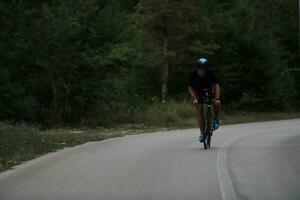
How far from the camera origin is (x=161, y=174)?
12.5 m

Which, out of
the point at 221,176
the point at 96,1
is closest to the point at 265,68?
the point at 96,1

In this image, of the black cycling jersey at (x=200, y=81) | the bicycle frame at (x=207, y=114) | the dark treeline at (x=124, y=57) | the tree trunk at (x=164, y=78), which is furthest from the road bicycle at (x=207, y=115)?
the tree trunk at (x=164, y=78)

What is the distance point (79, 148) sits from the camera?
1820 cm

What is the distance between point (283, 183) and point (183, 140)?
32.3 ft

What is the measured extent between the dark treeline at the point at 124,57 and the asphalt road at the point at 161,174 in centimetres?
1816

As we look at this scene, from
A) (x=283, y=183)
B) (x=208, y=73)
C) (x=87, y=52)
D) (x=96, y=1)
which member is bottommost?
(x=283, y=183)

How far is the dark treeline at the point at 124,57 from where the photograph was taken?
36188mm

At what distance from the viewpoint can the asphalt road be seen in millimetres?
10461

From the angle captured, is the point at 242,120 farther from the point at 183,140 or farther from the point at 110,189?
the point at 110,189

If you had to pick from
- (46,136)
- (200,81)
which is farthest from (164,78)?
(200,81)

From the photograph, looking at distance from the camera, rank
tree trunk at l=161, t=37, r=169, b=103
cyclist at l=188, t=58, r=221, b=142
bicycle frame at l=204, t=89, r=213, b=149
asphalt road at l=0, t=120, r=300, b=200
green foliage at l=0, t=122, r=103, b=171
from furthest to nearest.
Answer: tree trunk at l=161, t=37, r=169, b=103 < bicycle frame at l=204, t=89, r=213, b=149 < cyclist at l=188, t=58, r=221, b=142 < green foliage at l=0, t=122, r=103, b=171 < asphalt road at l=0, t=120, r=300, b=200

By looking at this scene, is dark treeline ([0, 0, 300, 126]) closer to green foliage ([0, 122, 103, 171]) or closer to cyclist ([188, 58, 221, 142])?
green foliage ([0, 122, 103, 171])

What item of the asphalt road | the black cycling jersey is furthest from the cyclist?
the asphalt road

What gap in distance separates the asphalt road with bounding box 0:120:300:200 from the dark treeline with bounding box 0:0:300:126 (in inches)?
715
